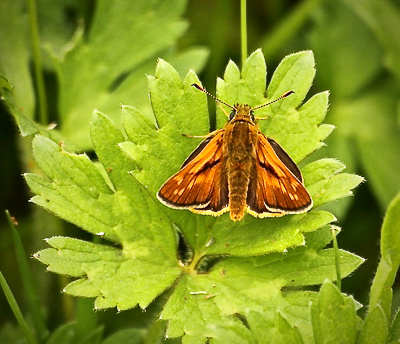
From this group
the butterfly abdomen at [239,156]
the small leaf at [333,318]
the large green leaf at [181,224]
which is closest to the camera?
the small leaf at [333,318]

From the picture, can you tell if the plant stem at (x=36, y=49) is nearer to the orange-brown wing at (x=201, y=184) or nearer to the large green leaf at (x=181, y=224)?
the large green leaf at (x=181, y=224)

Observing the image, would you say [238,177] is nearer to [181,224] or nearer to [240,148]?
[240,148]

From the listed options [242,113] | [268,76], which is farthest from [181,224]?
[268,76]

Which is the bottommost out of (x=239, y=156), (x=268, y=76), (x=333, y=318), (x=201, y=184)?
(x=333, y=318)

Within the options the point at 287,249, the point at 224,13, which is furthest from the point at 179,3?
the point at 287,249

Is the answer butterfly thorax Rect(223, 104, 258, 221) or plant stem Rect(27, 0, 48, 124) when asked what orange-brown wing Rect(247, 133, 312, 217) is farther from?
plant stem Rect(27, 0, 48, 124)

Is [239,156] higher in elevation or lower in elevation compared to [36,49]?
lower

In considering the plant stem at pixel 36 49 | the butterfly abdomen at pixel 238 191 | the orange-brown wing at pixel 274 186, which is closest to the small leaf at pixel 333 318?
the orange-brown wing at pixel 274 186
